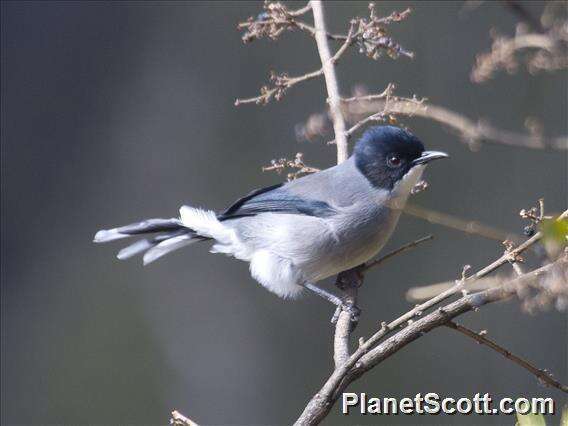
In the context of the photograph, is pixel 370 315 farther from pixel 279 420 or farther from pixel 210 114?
pixel 210 114

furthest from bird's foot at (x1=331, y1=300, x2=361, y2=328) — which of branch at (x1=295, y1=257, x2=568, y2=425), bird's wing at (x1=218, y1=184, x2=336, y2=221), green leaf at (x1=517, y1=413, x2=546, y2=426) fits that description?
green leaf at (x1=517, y1=413, x2=546, y2=426)

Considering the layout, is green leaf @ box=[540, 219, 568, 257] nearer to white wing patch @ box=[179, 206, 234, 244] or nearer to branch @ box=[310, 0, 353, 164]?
branch @ box=[310, 0, 353, 164]

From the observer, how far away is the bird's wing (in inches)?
113

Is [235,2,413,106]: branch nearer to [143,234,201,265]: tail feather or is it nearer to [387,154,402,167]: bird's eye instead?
[387,154,402,167]: bird's eye

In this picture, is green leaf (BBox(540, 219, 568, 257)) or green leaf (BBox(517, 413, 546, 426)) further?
green leaf (BBox(517, 413, 546, 426))

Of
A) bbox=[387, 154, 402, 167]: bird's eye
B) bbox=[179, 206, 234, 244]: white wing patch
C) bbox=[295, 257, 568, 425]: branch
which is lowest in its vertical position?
bbox=[295, 257, 568, 425]: branch

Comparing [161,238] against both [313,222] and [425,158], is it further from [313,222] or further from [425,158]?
[425,158]

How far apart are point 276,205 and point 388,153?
42cm

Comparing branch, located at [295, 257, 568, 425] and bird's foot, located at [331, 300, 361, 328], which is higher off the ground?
bird's foot, located at [331, 300, 361, 328]

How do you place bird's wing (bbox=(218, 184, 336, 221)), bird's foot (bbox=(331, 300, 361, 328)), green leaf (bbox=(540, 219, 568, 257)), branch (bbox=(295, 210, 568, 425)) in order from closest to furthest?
green leaf (bbox=(540, 219, 568, 257))
branch (bbox=(295, 210, 568, 425))
bird's foot (bbox=(331, 300, 361, 328))
bird's wing (bbox=(218, 184, 336, 221))

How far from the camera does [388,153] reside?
2764 mm

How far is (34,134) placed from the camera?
613cm

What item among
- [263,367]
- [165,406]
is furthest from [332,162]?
[165,406]

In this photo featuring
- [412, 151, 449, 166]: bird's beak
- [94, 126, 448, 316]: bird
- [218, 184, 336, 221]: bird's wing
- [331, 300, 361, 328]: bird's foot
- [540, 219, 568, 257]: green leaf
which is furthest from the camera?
[218, 184, 336, 221]: bird's wing
